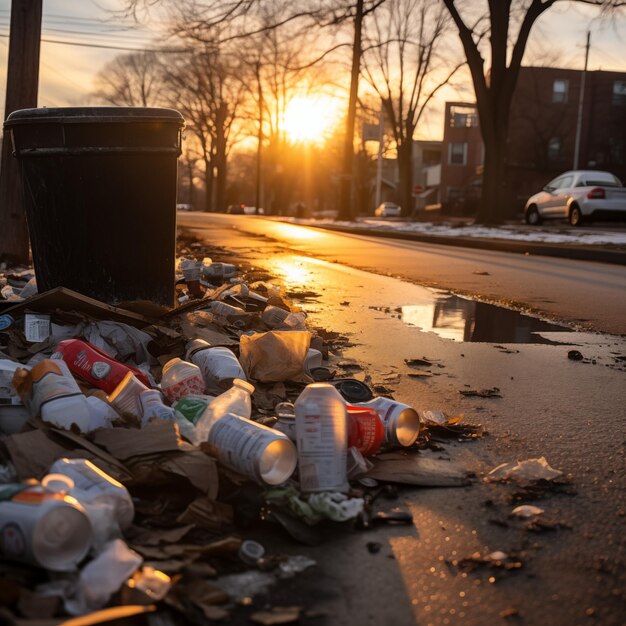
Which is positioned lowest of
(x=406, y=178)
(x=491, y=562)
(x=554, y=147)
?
(x=491, y=562)

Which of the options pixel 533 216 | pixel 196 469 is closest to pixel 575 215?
pixel 533 216

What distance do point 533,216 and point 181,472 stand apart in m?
24.3

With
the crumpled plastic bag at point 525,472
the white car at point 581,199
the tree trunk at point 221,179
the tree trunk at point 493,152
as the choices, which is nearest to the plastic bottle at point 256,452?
the crumpled plastic bag at point 525,472

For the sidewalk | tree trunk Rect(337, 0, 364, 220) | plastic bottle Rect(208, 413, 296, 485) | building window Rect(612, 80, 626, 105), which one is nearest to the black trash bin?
plastic bottle Rect(208, 413, 296, 485)

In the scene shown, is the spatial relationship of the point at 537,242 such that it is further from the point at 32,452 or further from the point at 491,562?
the point at 32,452

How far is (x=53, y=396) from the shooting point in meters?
2.56

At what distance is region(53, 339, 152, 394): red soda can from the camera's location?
3107 millimetres

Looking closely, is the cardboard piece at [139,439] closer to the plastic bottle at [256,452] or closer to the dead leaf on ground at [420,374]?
the plastic bottle at [256,452]

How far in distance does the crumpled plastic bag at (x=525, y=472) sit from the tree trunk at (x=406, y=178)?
142ft

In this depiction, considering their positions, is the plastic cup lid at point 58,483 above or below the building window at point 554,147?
below

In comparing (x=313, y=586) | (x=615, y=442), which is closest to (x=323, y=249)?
(x=615, y=442)

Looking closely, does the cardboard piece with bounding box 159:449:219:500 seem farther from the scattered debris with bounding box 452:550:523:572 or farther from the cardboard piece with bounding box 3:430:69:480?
the scattered debris with bounding box 452:550:523:572

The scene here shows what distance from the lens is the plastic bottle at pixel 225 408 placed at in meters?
2.57

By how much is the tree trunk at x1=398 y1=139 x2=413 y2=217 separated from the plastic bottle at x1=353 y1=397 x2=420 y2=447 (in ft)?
141
